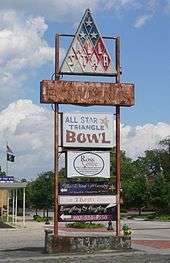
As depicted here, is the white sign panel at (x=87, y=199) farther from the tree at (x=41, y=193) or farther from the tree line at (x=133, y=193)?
the tree at (x=41, y=193)

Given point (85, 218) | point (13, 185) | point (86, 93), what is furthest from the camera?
point (13, 185)

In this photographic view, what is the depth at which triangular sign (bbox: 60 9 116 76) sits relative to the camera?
76.5 ft

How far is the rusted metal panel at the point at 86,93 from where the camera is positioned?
22.7 meters

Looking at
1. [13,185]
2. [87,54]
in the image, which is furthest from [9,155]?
[87,54]

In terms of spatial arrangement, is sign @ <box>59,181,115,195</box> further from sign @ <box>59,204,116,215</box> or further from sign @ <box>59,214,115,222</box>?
sign @ <box>59,214,115,222</box>

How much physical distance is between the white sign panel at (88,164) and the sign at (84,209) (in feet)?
3.68

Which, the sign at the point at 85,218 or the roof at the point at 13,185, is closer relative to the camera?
the sign at the point at 85,218

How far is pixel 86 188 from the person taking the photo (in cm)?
2303

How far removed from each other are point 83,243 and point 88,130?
4.13m

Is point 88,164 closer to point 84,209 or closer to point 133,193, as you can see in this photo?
point 84,209

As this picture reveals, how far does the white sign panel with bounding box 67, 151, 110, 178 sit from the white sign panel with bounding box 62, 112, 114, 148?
33 centimetres

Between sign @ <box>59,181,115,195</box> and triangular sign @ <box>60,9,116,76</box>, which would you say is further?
triangular sign @ <box>60,9,116,76</box>

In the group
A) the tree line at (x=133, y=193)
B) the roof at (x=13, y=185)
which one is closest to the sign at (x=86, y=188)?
the roof at (x=13, y=185)

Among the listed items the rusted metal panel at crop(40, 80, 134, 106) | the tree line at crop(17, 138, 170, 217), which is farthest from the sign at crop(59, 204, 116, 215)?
the tree line at crop(17, 138, 170, 217)
